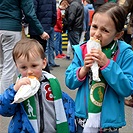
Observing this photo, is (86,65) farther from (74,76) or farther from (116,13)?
(116,13)

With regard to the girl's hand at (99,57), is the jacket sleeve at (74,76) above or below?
below

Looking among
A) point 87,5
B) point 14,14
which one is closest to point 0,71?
point 14,14

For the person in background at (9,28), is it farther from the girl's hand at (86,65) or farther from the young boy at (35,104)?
the girl's hand at (86,65)

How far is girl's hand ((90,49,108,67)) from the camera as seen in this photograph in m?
2.26

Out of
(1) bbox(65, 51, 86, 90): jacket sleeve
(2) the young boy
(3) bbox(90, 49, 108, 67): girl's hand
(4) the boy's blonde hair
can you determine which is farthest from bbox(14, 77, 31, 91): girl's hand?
(3) bbox(90, 49, 108, 67): girl's hand

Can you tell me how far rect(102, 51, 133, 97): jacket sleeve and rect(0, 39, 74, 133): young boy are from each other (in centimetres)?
40

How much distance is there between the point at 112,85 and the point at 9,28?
269 cm

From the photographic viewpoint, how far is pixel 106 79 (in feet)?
7.66

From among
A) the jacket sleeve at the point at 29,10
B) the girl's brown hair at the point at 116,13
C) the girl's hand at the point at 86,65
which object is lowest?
the jacket sleeve at the point at 29,10

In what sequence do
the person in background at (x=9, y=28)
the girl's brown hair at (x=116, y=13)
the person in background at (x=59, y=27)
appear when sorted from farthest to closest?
1. the person in background at (x=59, y=27)
2. the person in background at (x=9, y=28)
3. the girl's brown hair at (x=116, y=13)

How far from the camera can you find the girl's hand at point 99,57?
7.41ft

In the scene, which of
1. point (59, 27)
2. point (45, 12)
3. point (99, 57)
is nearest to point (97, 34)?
point (99, 57)

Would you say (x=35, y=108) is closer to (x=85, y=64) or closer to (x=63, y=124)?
(x=63, y=124)

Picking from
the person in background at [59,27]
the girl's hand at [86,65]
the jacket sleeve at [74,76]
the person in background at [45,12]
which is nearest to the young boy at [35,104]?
the jacket sleeve at [74,76]
